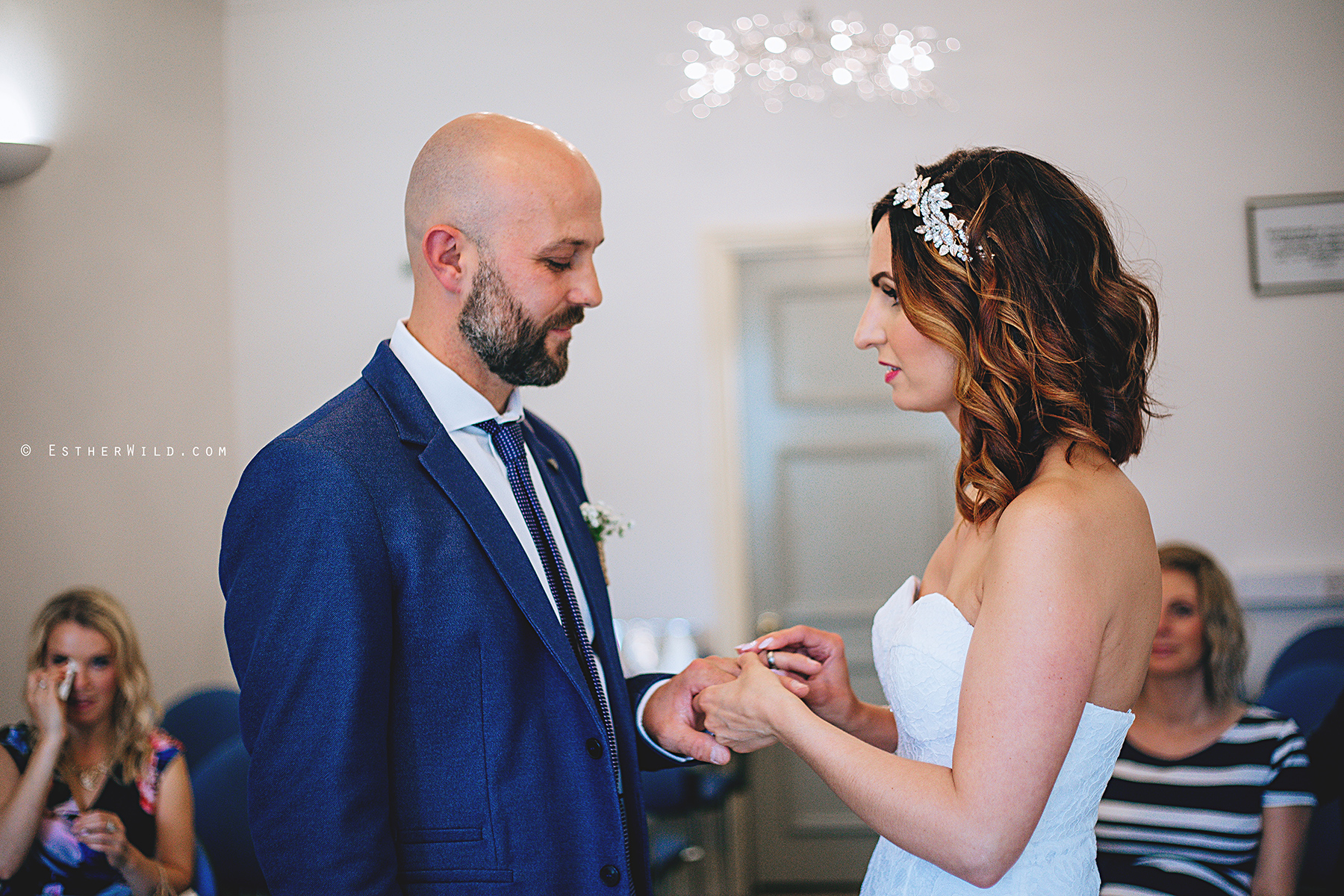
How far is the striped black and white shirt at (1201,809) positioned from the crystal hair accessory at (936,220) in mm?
1620

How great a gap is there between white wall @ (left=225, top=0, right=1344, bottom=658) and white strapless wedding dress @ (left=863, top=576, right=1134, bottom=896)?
2.91 m

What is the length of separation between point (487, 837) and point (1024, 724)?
2.47ft

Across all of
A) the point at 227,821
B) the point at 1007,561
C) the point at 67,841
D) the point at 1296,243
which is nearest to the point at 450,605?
the point at 1007,561

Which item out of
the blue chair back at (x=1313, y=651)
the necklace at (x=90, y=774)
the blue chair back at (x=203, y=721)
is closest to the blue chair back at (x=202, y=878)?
the necklace at (x=90, y=774)

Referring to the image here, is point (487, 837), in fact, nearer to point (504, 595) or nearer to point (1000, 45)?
point (504, 595)

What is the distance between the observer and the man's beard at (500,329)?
64.9 inches

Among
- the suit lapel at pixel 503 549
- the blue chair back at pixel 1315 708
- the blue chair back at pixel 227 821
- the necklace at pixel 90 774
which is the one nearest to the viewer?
the suit lapel at pixel 503 549

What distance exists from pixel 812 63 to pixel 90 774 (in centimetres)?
372

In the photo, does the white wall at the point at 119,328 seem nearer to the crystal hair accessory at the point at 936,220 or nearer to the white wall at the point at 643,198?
the white wall at the point at 643,198

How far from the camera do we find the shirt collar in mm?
1631

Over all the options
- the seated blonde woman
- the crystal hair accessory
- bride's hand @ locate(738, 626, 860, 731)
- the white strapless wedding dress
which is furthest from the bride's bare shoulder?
the seated blonde woman

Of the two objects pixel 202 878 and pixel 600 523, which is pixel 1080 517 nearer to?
pixel 600 523

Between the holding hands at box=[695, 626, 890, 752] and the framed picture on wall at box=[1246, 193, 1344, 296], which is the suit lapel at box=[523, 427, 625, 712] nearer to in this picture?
the holding hands at box=[695, 626, 890, 752]

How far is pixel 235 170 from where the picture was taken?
4734 mm
